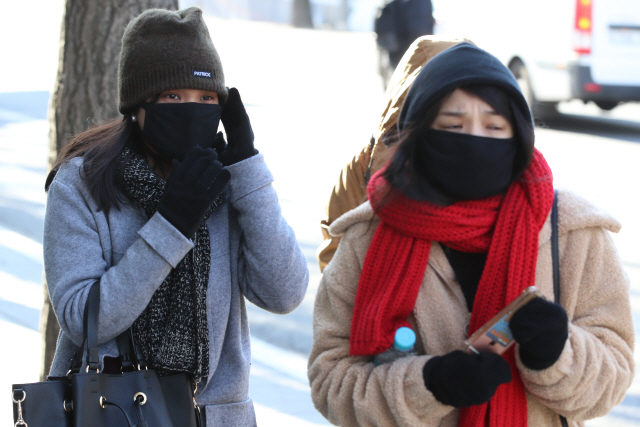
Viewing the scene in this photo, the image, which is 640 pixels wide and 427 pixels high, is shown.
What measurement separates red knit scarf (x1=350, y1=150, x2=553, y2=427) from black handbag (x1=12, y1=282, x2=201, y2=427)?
21.4 inches

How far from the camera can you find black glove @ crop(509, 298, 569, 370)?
1591 millimetres

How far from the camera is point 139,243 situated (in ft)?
6.69

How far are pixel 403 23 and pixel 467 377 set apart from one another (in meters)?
7.14

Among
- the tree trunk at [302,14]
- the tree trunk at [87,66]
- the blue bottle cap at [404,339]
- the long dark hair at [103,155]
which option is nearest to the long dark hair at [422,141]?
the blue bottle cap at [404,339]

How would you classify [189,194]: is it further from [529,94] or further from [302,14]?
[302,14]

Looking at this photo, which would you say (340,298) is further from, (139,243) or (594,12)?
(594,12)

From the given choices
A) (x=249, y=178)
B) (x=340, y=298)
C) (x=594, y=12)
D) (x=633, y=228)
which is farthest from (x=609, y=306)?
(x=594, y=12)

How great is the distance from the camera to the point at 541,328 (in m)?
1.58

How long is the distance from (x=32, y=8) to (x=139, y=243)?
1113 inches

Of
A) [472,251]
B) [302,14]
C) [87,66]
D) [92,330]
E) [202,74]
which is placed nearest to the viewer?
[472,251]

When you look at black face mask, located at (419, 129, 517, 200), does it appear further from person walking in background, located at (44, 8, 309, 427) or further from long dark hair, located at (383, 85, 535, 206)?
person walking in background, located at (44, 8, 309, 427)

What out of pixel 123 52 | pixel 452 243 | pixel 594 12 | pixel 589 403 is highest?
pixel 123 52

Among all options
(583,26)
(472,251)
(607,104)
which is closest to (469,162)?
(472,251)

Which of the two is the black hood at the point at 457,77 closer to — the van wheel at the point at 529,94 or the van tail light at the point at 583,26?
the van tail light at the point at 583,26
